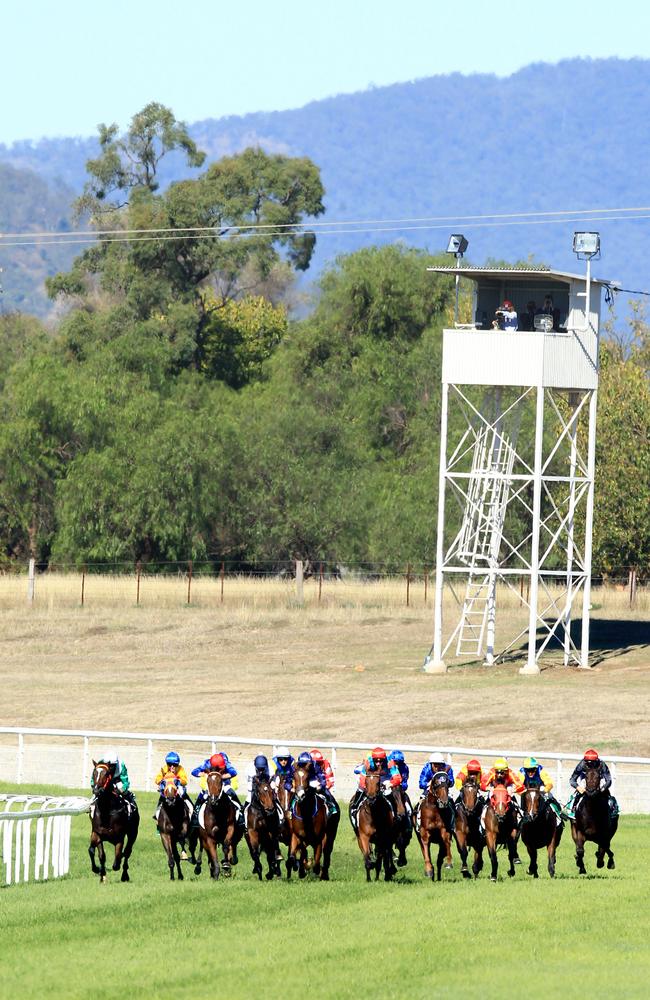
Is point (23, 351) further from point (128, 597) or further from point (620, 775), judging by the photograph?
point (620, 775)

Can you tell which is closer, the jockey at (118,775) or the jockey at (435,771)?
the jockey at (118,775)

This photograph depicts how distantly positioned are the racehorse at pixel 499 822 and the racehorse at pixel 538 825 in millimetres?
163

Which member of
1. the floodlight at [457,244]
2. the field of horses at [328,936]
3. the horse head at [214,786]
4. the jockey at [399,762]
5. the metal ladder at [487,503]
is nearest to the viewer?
the field of horses at [328,936]

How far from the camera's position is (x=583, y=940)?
51.8ft

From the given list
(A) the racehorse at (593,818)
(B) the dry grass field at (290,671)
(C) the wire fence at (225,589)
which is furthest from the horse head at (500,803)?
(C) the wire fence at (225,589)

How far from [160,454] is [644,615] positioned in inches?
743

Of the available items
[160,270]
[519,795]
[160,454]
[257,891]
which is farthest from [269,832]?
[160,270]

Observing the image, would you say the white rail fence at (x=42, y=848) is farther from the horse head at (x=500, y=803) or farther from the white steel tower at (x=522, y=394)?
the white steel tower at (x=522, y=394)

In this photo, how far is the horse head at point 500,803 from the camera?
19438 mm

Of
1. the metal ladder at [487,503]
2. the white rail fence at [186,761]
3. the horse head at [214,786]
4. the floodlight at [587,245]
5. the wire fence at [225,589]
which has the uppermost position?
the floodlight at [587,245]

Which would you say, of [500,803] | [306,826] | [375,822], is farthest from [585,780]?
[306,826]

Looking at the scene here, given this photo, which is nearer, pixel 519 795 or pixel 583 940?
pixel 583 940

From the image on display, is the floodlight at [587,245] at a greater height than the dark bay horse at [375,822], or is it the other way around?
the floodlight at [587,245]

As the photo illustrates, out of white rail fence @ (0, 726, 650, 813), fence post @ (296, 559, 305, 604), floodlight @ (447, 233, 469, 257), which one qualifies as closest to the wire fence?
fence post @ (296, 559, 305, 604)
